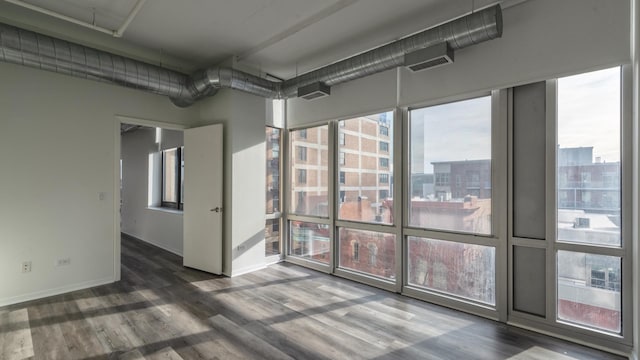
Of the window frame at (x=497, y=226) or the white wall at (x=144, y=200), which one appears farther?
the white wall at (x=144, y=200)

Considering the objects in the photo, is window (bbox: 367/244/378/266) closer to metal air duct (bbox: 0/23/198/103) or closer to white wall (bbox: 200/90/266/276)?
white wall (bbox: 200/90/266/276)

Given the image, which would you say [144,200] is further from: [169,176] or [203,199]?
[203,199]

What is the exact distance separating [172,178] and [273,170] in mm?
2720

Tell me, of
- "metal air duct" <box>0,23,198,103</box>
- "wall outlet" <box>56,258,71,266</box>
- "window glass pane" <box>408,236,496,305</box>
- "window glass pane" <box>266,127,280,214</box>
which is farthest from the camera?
"window glass pane" <box>266,127,280,214</box>

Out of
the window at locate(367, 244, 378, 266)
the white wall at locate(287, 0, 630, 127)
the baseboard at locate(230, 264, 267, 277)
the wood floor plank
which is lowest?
the wood floor plank

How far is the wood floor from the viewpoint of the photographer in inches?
95.8

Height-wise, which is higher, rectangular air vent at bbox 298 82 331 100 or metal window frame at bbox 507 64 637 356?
rectangular air vent at bbox 298 82 331 100

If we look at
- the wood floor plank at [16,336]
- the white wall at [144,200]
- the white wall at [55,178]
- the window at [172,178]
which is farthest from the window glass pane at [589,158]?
the window at [172,178]

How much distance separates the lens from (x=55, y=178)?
3.62m

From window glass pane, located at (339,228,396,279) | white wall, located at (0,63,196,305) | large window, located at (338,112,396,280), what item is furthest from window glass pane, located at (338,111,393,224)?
white wall, located at (0,63,196,305)

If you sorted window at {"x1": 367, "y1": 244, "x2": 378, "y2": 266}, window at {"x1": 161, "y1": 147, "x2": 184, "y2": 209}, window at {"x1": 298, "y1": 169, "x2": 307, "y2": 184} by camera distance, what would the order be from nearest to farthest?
1. window at {"x1": 367, "y1": 244, "x2": 378, "y2": 266}
2. window at {"x1": 298, "y1": 169, "x2": 307, "y2": 184}
3. window at {"x1": 161, "y1": 147, "x2": 184, "y2": 209}

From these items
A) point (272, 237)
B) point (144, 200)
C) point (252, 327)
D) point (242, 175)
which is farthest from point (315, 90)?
point (144, 200)

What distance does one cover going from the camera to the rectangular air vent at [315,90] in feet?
13.1

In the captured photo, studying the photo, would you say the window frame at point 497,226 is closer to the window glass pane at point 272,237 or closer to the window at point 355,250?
the window at point 355,250
